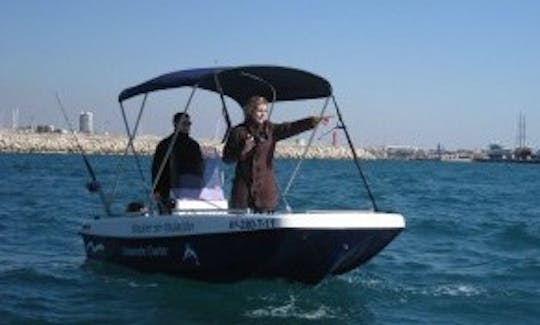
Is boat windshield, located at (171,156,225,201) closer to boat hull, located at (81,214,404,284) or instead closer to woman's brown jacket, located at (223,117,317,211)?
boat hull, located at (81,214,404,284)

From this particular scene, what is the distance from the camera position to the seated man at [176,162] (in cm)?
1352

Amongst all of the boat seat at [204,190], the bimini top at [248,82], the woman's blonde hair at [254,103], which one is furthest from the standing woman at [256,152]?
the boat seat at [204,190]

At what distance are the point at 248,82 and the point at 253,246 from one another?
325 centimetres

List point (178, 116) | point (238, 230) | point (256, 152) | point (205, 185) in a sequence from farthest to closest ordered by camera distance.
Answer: point (205, 185), point (178, 116), point (256, 152), point (238, 230)

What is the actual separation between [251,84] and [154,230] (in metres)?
2.72

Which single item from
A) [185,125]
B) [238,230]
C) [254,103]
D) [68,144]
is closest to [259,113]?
[254,103]

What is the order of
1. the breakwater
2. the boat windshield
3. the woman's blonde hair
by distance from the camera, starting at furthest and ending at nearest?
the breakwater → the boat windshield → the woman's blonde hair

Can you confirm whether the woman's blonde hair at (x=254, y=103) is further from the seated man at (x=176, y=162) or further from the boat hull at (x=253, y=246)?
the seated man at (x=176, y=162)

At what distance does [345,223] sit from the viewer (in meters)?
11.6

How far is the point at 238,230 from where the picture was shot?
11594 millimetres

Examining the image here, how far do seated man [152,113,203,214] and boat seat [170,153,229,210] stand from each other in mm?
75

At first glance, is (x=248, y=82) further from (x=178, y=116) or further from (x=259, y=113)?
(x=259, y=113)

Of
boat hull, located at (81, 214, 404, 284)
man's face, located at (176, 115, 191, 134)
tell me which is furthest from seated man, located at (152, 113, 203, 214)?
boat hull, located at (81, 214, 404, 284)

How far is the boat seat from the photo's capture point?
13.4 metres
